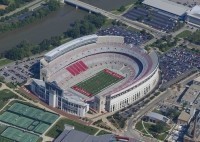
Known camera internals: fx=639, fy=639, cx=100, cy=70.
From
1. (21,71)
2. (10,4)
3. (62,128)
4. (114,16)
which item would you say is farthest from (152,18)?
(62,128)

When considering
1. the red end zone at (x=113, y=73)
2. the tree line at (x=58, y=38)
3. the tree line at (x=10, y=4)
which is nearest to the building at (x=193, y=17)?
the tree line at (x=58, y=38)

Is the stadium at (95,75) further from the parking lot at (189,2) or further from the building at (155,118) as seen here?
the parking lot at (189,2)

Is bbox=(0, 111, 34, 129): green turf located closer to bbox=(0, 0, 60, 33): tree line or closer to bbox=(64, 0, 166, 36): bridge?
bbox=(0, 0, 60, 33): tree line

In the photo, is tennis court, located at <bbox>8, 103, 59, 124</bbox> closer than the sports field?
No

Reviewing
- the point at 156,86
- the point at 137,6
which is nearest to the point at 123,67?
the point at 156,86

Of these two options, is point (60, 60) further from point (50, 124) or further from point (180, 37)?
point (180, 37)

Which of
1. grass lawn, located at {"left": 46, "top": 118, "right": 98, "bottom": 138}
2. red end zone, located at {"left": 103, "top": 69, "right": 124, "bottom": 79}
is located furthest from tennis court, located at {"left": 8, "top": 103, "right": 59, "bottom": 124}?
red end zone, located at {"left": 103, "top": 69, "right": 124, "bottom": 79}
